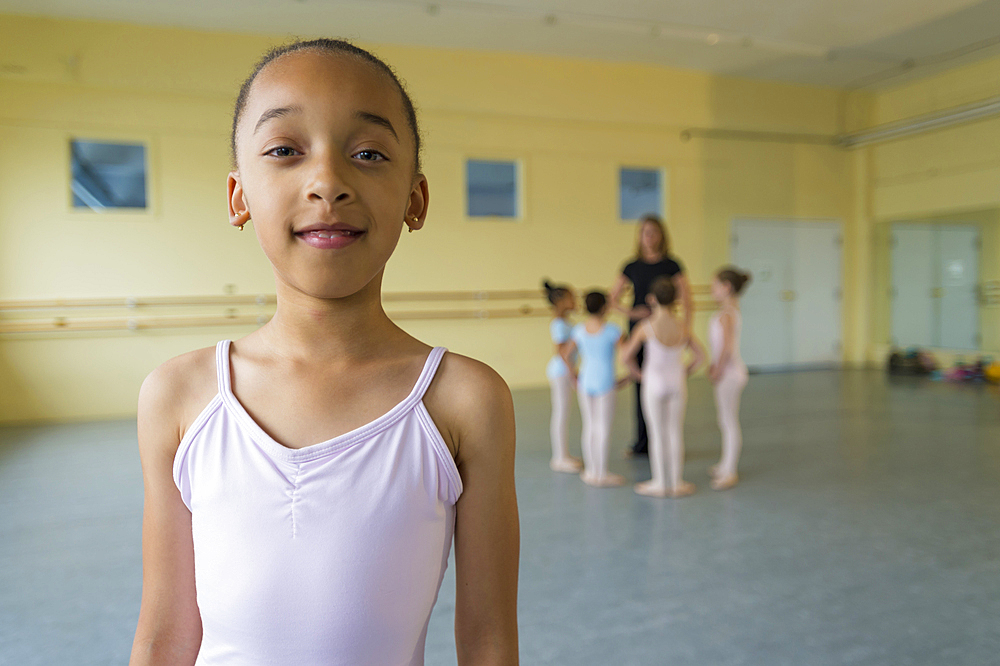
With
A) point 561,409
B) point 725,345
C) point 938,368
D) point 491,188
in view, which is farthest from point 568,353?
point 938,368

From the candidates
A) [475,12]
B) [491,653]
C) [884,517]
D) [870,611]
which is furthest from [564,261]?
[491,653]

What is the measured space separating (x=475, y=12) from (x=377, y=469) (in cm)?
729

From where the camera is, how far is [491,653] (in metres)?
0.76

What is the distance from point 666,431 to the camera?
4.26 m

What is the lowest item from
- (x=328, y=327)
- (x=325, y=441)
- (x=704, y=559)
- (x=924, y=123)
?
(x=704, y=559)

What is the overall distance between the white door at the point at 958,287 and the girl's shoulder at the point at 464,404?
36.1ft

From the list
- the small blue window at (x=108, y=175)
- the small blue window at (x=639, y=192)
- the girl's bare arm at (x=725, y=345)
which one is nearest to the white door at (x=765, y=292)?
the small blue window at (x=639, y=192)

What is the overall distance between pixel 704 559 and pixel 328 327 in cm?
294

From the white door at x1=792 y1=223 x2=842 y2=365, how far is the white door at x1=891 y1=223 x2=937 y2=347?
0.83 metres

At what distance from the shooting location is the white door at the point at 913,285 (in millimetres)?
10289

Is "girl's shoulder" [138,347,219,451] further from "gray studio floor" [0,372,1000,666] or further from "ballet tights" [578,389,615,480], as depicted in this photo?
"ballet tights" [578,389,615,480]

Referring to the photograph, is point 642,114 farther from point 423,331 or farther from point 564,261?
point 423,331

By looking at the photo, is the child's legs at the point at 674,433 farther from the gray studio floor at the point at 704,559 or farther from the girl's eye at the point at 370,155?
the girl's eye at the point at 370,155

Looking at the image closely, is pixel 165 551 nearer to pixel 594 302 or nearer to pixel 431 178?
pixel 594 302
